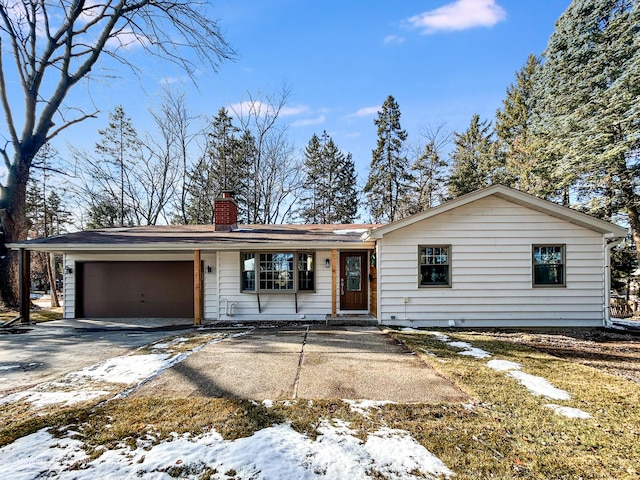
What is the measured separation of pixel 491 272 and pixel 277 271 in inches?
224

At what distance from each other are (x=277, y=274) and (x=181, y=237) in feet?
10.4

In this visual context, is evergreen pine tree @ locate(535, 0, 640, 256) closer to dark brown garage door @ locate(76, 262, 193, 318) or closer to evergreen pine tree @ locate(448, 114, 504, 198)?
evergreen pine tree @ locate(448, 114, 504, 198)

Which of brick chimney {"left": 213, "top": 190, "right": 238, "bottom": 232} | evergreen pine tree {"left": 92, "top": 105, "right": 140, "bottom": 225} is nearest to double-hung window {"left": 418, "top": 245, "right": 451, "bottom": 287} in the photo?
brick chimney {"left": 213, "top": 190, "right": 238, "bottom": 232}

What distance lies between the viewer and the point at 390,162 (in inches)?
933

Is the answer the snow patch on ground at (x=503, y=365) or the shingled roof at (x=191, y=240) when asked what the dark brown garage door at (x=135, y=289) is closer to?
the shingled roof at (x=191, y=240)

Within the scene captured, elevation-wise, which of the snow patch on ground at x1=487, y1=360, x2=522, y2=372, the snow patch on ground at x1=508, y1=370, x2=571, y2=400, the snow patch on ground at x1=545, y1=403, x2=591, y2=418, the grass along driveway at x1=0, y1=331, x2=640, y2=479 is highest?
the grass along driveway at x1=0, y1=331, x2=640, y2=479

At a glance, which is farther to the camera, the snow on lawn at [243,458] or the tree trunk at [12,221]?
the tree trunk at [12,221]

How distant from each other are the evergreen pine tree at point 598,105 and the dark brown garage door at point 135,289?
685 inches

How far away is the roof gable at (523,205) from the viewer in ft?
25.5

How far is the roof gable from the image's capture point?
305 inches

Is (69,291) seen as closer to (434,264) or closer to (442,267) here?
(434,264)

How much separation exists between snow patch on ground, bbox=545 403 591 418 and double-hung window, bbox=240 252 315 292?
6327mm

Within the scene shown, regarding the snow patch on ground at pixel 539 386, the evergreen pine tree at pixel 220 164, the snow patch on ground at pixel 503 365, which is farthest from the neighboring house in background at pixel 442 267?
the evergreen pine tree at pixel 220 164

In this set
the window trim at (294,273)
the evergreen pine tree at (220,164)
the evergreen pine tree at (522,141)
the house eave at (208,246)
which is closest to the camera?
the house eave at (208,246)
